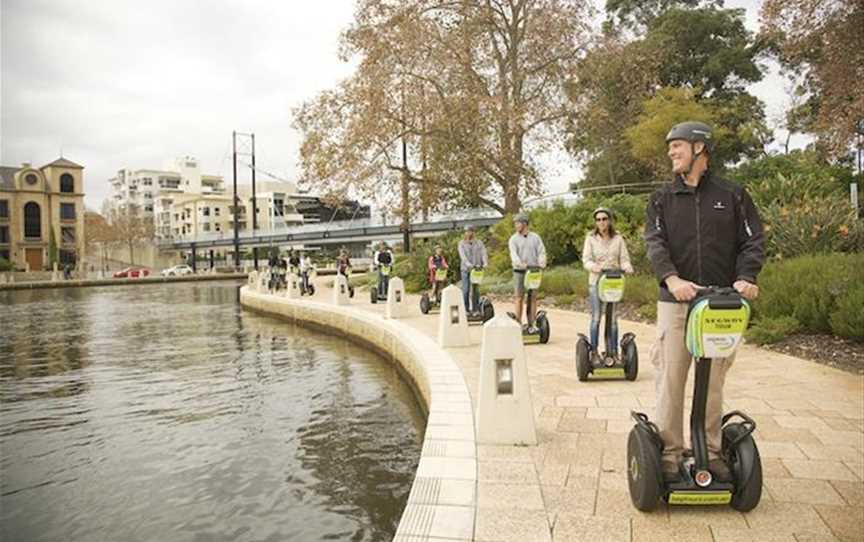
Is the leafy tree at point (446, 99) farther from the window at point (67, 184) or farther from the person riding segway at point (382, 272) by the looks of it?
the window at point (67, 184)

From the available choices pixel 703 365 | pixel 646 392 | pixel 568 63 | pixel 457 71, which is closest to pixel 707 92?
pixel 568 63

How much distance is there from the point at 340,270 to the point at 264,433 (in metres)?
11.9

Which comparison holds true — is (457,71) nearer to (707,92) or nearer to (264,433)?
(264,433)

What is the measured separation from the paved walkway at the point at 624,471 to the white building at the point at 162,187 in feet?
352

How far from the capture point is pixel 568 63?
69.5 ft

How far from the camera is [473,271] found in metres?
10.9

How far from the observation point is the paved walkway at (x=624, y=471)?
117 inches

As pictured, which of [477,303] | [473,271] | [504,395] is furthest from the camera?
[477,303]

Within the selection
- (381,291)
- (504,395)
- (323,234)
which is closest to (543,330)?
(504,395)

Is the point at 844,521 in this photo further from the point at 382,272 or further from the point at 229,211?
the point at 229,211

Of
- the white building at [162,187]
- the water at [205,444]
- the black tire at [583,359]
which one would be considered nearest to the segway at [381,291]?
the water at [205,444]

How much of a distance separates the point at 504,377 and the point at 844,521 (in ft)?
6.73

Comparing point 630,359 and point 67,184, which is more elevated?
point 67,184

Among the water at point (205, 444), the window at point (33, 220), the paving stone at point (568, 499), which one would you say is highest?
the window at point (33, 220)
